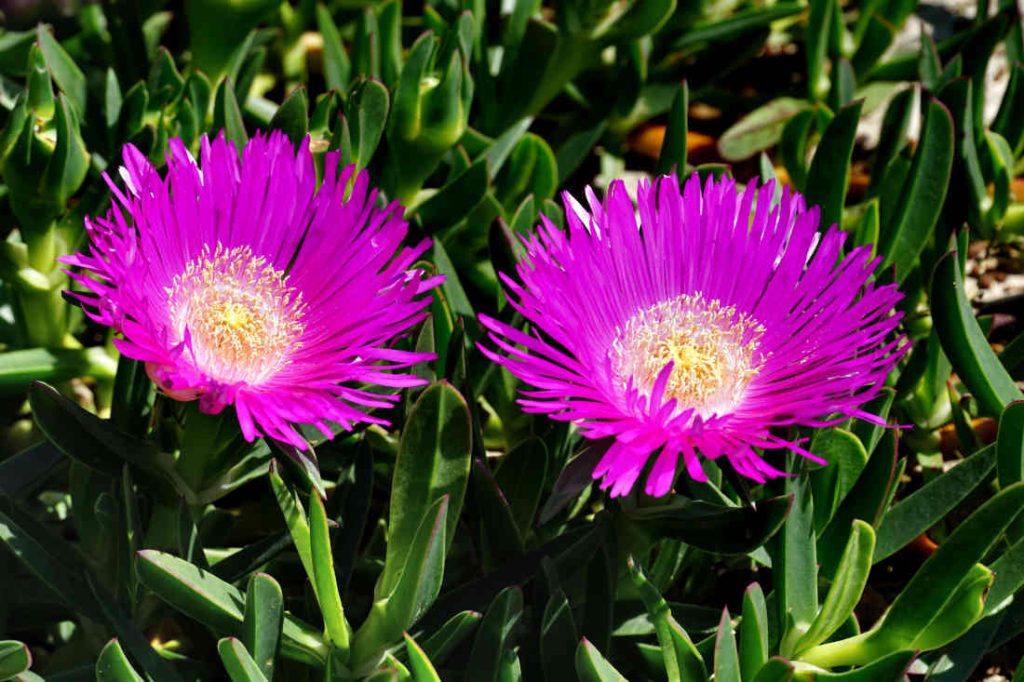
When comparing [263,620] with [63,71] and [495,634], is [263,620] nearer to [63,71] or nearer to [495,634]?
[495,634]

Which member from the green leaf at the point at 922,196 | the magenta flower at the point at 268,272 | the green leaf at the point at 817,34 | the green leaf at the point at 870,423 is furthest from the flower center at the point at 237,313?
the green leaf at the point at 817,34

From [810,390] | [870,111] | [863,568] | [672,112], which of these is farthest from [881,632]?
[870,111]

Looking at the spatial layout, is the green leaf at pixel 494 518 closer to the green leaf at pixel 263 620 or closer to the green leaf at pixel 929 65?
the green leaf at pixel 263 620

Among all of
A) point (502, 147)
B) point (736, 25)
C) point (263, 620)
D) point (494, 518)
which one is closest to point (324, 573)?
point (263, 620)

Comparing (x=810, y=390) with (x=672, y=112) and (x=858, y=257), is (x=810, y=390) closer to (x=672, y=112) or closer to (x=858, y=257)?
(x=858, y=257)

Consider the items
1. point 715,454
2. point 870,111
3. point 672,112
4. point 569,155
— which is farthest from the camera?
point 870,111

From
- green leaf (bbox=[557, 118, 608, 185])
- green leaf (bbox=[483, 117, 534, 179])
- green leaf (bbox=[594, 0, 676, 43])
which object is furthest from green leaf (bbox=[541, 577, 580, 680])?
green leaf (bbox=[594, 0, 676, 43])
